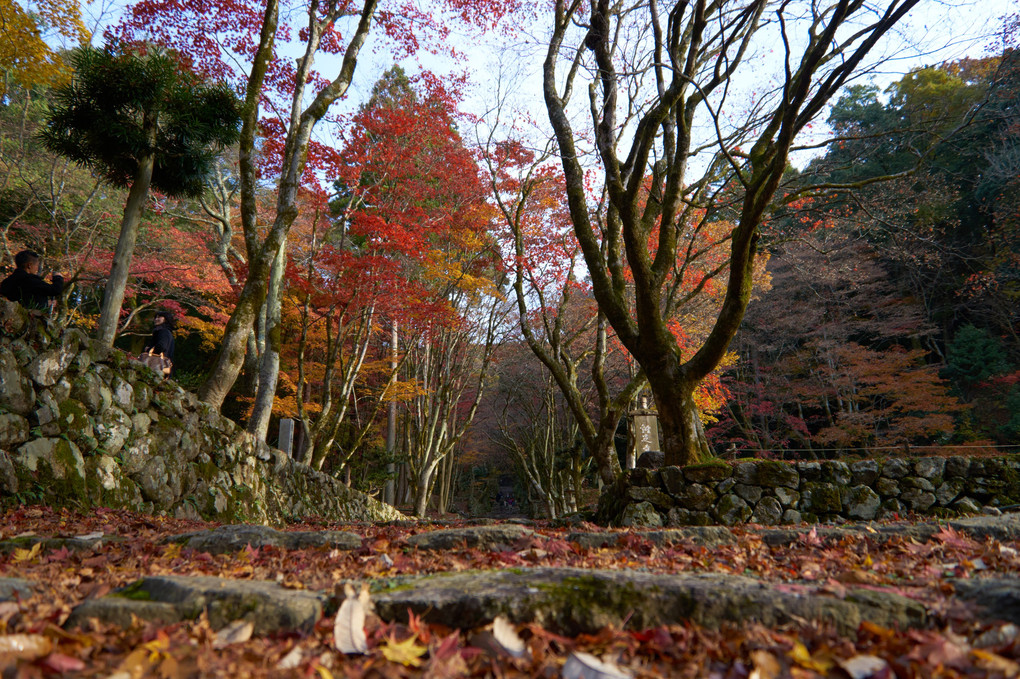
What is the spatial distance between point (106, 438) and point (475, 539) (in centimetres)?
383

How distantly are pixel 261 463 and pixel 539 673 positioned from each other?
708 cm

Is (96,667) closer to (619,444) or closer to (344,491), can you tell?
(344,491)

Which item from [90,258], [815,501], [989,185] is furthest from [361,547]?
[989,185]

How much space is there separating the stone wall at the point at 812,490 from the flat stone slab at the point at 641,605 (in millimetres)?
4176

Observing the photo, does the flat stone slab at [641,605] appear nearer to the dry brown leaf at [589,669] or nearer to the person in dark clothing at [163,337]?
the dry brown leaf at [589,669]

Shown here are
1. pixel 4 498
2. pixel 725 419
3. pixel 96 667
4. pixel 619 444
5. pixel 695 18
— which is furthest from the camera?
pixel 619 444

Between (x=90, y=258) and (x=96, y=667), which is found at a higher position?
(x=90, y=258)

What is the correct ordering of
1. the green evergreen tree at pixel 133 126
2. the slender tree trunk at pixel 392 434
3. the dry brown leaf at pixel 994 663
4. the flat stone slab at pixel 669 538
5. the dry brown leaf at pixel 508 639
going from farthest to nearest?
the slender tree trunk at pixel 392 434, the green evergreen tree at pixel 133 126, the flat stone slab at pixel 669 538, the dry brown leaf at pixel 508 639, the dry brown leaf at pixel 994 663

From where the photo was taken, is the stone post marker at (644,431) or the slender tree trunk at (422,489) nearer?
the stone post marker at (644,431)

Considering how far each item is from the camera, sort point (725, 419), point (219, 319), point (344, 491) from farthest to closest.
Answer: point (725, 419) < point (219, 319) < point (344, 491)

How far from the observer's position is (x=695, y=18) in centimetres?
643

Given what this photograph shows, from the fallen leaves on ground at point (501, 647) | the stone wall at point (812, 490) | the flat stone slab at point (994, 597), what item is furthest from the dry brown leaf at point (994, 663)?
the stone wall at point (812, 490)

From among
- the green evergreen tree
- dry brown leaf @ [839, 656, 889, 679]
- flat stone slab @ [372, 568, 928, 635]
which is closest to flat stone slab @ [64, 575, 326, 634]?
flat stone slab @ [372, 568, 928, 635]

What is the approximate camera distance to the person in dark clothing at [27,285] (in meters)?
4.93
